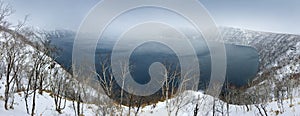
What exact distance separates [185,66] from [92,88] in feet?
35.0

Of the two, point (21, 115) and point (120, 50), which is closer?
point (21, 115)

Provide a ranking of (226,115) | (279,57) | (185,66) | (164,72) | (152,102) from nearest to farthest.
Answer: (164,72)
(185,66)
(226,115)
(152,102)
(279,57)

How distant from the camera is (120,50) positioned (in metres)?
30.2

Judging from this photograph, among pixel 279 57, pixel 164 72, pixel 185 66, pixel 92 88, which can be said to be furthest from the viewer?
pixel 279 57

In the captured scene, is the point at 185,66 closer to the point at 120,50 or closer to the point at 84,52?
the point at 120,50

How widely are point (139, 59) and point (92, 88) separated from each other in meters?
35.4

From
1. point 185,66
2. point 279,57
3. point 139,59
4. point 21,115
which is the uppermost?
point 279,57

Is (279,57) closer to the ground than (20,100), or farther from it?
farther from it

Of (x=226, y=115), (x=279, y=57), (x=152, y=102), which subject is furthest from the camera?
(x=279, y=57)

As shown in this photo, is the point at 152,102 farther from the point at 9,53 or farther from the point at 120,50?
the point at 9,53

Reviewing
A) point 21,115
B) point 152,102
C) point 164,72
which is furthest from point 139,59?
point 21,115

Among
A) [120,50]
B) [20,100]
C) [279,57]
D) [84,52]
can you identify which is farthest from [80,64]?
[279,57]

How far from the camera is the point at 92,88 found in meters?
32.0

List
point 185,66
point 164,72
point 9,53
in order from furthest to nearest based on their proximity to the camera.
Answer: point 185,66, point 164,72, point 9,53
